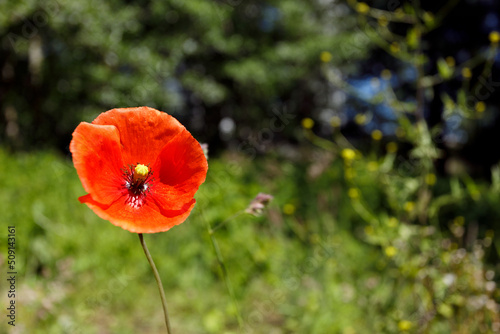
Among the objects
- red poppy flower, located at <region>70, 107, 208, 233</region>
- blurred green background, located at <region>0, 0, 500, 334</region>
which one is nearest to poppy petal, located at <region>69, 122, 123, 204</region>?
red poppy flower, located at <region>70, 107, 208, 233</region>

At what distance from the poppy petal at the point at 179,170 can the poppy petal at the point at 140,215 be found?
0.03 metres

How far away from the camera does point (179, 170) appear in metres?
0.79

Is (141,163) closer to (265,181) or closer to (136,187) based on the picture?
(136,187)

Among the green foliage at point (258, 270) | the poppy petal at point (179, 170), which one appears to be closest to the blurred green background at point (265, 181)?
the green foliage at point (258, 270)

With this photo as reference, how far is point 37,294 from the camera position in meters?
2.42

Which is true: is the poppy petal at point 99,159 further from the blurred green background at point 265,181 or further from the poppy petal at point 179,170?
the blurred green background at point 265,181

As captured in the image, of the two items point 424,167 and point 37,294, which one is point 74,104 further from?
point 424,167

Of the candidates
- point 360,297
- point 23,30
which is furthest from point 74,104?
point 360,297

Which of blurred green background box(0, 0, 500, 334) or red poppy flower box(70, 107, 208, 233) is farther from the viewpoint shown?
blurred green background box(0, 0, 500, 334)

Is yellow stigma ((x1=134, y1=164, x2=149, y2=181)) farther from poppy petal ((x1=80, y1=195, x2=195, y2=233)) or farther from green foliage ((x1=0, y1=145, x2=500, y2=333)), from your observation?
green foliage ((x1=0, y1=145, x2=500, y2=333))

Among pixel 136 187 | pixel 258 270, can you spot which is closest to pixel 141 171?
pixel 136 187

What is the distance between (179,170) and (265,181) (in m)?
4.18

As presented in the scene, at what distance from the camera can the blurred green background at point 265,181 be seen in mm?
2039

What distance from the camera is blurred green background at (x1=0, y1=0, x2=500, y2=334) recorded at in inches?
80.3
